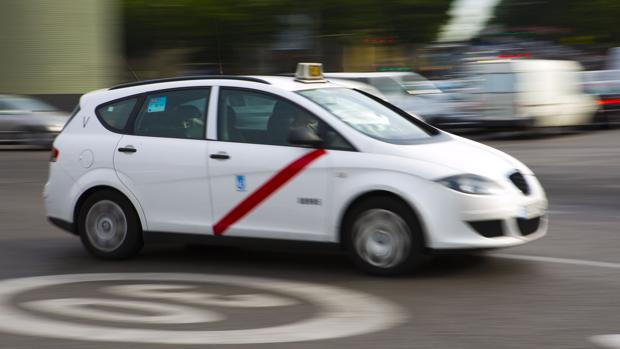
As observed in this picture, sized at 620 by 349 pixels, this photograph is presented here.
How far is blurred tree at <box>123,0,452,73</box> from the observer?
53812 mm

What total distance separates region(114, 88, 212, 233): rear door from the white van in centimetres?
1533

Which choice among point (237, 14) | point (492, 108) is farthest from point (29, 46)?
point (492, 108)

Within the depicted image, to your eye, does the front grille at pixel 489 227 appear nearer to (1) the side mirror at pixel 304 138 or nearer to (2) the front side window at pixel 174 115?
(1) the side mirror at pixel 304 138

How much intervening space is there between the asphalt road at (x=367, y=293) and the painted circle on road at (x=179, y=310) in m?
0.02

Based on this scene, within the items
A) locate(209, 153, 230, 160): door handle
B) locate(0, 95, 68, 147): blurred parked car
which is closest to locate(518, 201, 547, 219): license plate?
locate(209, 153, 230, 160): door handle

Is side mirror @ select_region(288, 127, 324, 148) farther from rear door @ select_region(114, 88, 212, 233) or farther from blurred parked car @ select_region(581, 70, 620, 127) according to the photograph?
blurred parked car @ select_region(581, 70, 620, 127)

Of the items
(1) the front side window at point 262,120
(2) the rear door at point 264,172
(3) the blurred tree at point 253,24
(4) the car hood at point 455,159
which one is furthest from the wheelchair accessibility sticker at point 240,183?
(3) the blurred tree at point 253,24

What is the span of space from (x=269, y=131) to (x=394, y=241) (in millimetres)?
1272

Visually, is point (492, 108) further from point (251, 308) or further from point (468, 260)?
point (251, 308)

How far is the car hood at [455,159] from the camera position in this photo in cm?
770

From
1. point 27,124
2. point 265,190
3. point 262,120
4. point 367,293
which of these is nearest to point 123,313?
point 367,293

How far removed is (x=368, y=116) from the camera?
8.38 m

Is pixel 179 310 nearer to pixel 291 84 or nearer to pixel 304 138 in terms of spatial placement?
pixel 304 138

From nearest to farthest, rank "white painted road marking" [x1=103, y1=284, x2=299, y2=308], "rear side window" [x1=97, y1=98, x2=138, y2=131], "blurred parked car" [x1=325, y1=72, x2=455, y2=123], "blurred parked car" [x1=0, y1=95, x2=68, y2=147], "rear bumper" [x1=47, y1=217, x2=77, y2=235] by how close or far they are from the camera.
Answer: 1. "white painted road marking" [x1=103, y1=284, x2=299, y2=308]
2. "rear side window" [x1=97, y1=98, x2=138, y2=131]
3. "rear bumper" [x1=47, y1=217, x2=77, y2=235]
4. "blurred parked car" [x1=325, y1=72, x2=455, y2=123]
5. "blurred parked car" [x1=0, y1=95, x2=68, y2=147]
